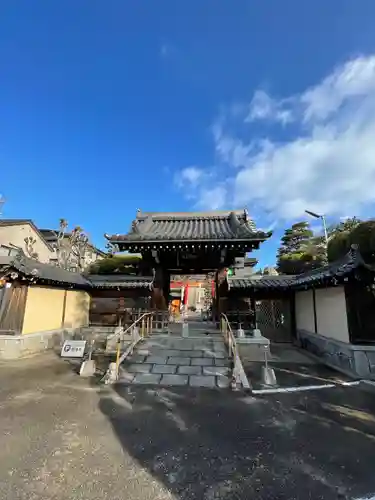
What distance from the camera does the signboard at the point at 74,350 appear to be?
10157mm

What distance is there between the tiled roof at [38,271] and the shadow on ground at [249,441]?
20.3ft

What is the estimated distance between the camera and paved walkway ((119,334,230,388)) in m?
7.61

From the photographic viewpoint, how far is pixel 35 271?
34.6 ft

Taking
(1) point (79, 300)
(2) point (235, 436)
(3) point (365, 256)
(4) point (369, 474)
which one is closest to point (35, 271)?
(1) point (79, 300)

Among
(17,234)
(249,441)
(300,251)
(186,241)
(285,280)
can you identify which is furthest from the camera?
(17,234)

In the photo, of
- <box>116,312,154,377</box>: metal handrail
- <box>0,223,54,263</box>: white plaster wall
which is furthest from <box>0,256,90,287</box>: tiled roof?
<box>0,223,54,263</box>: white plaster wall

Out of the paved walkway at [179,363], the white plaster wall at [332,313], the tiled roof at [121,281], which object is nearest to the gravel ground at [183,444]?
the paved walkway at [179,363]

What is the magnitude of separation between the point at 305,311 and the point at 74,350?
1063 cm

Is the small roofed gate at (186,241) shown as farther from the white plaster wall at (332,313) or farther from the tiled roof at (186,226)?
the white plaster wall at (332,313)

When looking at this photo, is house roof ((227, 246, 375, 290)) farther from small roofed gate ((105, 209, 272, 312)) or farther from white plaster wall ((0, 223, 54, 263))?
white plaster wall ((0, 223, 54, 263))

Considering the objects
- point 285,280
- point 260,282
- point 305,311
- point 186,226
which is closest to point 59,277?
point 186,226

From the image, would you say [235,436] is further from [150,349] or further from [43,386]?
[150,349]

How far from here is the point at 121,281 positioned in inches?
551

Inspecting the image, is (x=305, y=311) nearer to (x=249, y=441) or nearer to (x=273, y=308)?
(x=273, y=308)
